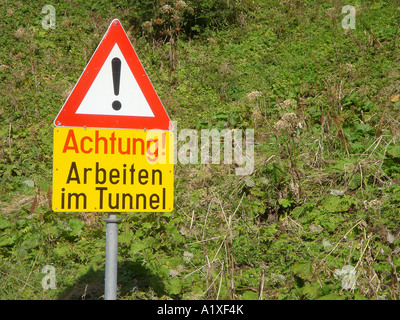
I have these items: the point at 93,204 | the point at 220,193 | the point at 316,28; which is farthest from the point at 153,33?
the point at 93,204

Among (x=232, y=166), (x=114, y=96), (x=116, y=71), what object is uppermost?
(x=116, y=71)

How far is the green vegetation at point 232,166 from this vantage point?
3.76 metres

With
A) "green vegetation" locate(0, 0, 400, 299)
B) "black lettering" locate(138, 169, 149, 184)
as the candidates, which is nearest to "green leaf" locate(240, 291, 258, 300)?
"green vegetation" locate(0, 0, 400, 299)

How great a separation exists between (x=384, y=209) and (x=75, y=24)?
6999 mm

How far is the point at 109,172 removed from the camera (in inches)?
95.4

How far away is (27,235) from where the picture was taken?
432 centimetres

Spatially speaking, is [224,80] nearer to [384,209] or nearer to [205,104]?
[205,104]

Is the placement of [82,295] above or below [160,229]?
below

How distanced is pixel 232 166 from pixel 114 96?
2935 mm

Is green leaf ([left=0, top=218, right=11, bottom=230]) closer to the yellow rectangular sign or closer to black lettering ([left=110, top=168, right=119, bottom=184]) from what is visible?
the yellow rectangular sign

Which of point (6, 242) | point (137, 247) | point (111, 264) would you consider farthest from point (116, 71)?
point (6, 242)

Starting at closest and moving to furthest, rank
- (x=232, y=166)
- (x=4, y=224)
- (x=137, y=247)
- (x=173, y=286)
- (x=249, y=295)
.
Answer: (x=249, y=295) → (x=173, y=286) → (x=137, y=247) → (x=4, y=224) → (x=232, y=166)

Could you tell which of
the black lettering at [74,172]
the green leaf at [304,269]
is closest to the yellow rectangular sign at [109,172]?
the black lettering at [74,172]

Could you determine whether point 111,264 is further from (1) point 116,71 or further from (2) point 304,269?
(2) point 304,269
